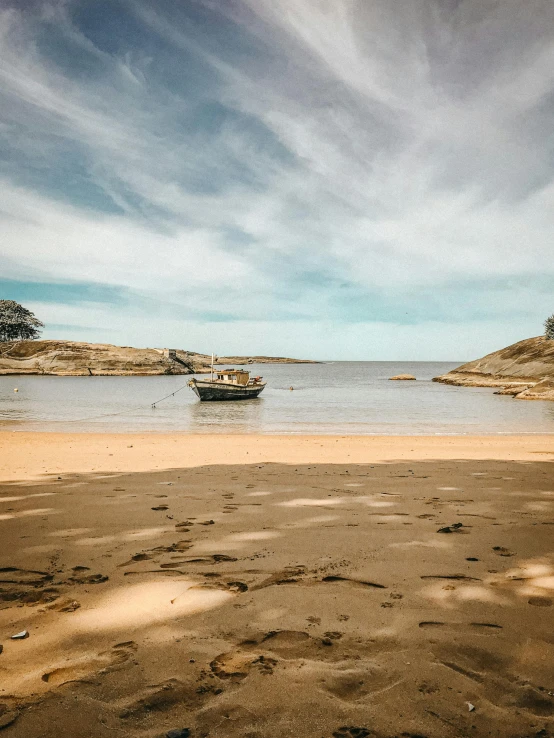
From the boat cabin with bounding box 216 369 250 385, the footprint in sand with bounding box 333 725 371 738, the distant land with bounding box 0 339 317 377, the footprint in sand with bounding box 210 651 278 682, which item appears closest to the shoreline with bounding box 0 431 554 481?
the footprint in sand with bounding box 210 651 278 682

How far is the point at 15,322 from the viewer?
105438mm

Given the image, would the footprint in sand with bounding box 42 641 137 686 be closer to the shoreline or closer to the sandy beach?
the sandy beach

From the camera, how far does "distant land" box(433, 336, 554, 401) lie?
130 ft

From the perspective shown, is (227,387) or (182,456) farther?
(227,387)

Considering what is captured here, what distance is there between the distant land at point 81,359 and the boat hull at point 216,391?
58470 millimetres

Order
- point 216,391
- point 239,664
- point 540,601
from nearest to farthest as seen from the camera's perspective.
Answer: point 239,664, point 540,601, point 216,391

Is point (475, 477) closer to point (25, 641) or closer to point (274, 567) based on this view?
point (274, 567)

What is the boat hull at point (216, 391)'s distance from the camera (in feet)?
121

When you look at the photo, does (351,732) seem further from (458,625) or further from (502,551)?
(502,551)

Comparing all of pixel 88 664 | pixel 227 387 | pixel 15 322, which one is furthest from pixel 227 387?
pixel 15 322

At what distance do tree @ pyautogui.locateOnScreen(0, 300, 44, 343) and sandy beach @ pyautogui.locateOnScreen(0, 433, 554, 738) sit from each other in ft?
387

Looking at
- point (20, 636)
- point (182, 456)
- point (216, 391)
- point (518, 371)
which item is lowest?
point (182, 456)

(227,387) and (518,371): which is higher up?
(518,371)

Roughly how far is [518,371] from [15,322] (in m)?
108
